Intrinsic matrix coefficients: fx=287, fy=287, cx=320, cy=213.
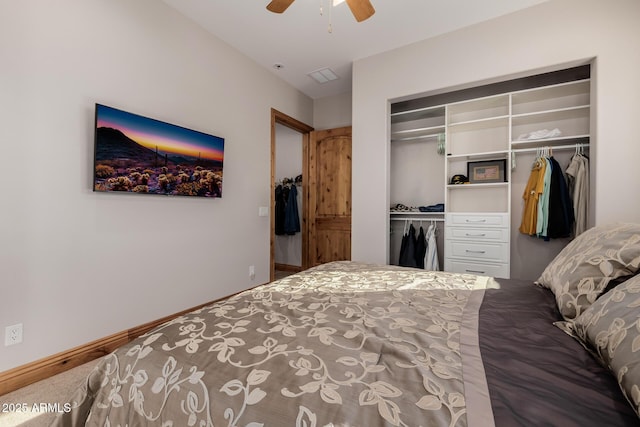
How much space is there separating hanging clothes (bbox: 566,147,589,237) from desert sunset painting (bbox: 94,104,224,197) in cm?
346

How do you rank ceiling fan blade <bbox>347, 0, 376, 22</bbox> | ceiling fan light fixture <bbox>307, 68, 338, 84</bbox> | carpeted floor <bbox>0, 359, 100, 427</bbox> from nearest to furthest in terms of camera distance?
carpeted floor <bbox>0, 359, 100, 427</bbox>, ceiling fan blade <bbox>347, 0, 376, 22</bbox>, ceiling fan light fixture <bbox>307, 68, 338, 84</bbox>

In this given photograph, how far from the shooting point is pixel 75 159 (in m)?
1.95

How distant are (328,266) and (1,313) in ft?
6.26

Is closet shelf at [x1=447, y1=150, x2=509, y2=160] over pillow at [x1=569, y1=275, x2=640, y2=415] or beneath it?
over

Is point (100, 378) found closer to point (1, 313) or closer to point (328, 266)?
point (328, 266)

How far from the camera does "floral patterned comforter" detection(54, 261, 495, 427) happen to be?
0.57 metres

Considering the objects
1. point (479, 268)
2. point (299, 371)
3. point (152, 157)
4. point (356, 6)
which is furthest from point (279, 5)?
point (479, 268)

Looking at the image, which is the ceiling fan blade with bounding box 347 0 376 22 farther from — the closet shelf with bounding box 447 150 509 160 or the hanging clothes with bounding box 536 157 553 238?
the hanging clothes with bounding box 536 157 553 238

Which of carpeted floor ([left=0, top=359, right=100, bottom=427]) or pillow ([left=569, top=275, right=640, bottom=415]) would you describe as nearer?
pillow ([left=569, top=275, right=640, bottom=415])

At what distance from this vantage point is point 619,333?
653 mm

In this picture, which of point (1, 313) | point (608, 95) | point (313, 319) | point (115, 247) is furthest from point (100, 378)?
point (608, 95)

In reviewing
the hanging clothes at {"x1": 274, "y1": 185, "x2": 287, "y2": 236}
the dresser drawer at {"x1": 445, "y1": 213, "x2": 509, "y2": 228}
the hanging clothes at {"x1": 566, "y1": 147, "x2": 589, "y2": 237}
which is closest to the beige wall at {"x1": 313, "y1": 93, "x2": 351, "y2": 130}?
the hanging clothes at {"x1": 274, "y1": 185, "x2": 287, "y2": 236}

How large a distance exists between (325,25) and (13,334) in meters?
3.31

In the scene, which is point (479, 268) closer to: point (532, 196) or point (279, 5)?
point (532, 196)
